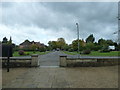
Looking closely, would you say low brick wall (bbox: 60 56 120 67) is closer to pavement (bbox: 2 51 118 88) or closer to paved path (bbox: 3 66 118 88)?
pavement (bbox: 2 51 118 88)

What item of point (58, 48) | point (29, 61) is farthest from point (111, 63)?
point (58, 48)

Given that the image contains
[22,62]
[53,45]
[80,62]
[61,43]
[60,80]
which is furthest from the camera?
[53,45]

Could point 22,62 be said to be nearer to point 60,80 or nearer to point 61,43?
point 60,80

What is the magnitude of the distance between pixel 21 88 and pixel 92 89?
8.77 ft

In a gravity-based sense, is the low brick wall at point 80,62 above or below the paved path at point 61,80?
above

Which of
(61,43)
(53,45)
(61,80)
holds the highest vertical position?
(61,43)

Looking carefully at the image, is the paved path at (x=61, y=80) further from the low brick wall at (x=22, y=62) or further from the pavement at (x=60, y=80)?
the low brick wall at (x=22, y=62)

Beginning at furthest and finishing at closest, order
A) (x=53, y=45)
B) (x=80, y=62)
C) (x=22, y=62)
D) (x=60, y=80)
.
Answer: (x=53, y=45) → (x=80, y=62) → (x=22, y=62) → (x=60, y=80)

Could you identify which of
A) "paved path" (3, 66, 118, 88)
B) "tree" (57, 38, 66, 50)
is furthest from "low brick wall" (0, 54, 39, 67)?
"tree" (57, 38, 66, 50)

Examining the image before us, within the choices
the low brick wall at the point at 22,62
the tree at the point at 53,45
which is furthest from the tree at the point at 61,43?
the low brick wall at the point at 22,62

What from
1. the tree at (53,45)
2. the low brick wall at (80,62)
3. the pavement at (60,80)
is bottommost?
the pavement at (60,80)

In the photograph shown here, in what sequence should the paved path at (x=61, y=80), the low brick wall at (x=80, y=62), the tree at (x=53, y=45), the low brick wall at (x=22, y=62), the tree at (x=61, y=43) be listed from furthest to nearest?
1. the tree at (x=53, y=45)
2. the tree at (x=61, y=43)
3. the low brick wall at (x=80, y=62)
4. the low brick wall at (x=22, y=62)
5. the paved path at (x=61, y=80)

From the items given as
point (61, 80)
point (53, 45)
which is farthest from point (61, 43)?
point (61, 80)

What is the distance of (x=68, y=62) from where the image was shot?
9.30 m
